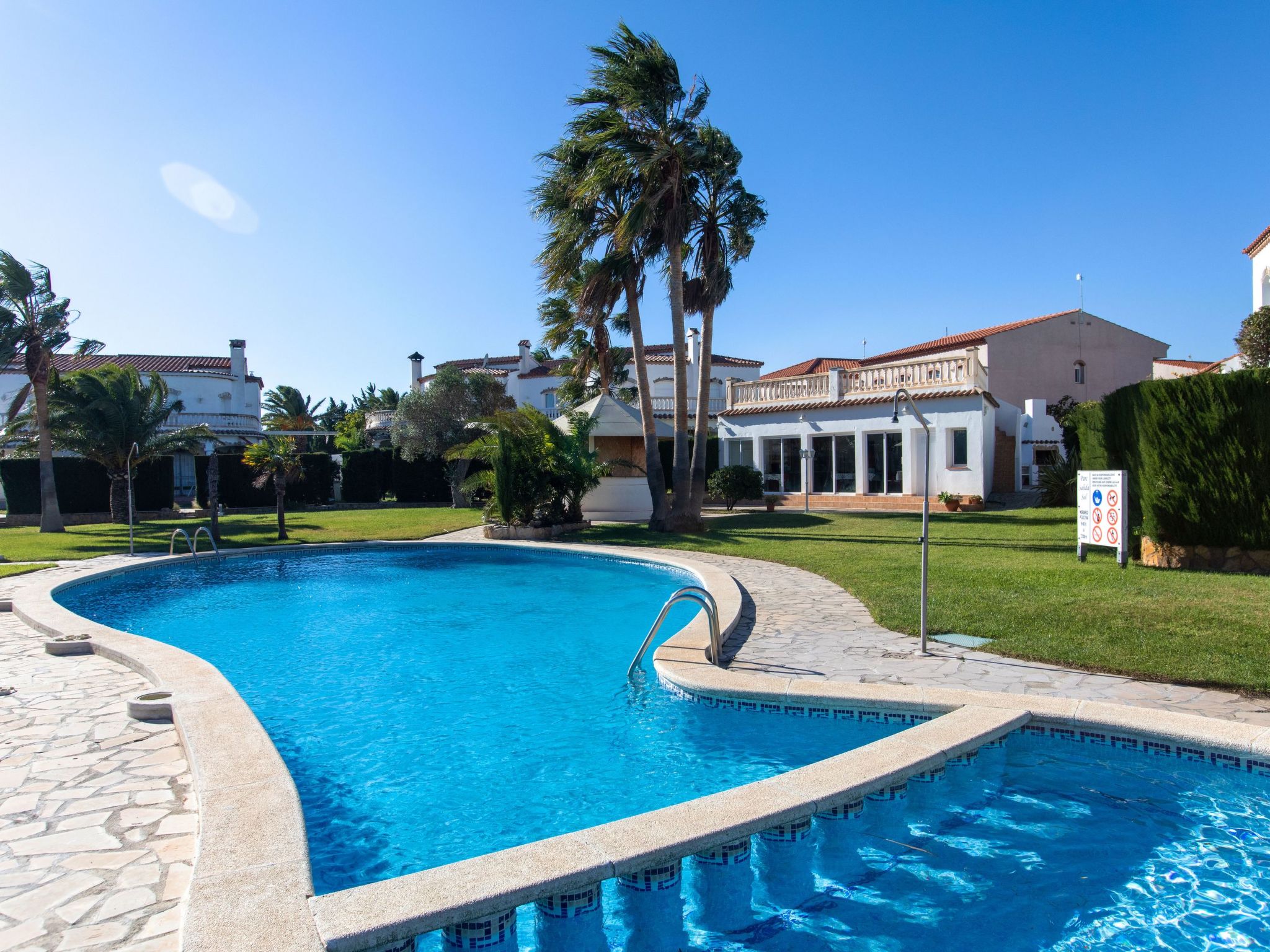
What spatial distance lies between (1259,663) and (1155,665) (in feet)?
2.35

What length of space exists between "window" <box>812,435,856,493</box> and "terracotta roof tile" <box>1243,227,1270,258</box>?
15.4 m

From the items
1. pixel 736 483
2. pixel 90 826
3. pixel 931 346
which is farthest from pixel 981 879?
pixel 931 346

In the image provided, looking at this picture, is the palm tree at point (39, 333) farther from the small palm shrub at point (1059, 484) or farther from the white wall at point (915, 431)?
the small palm shrub at point (1059, 484)

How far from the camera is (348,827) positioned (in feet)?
15.1

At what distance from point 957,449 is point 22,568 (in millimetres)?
24014

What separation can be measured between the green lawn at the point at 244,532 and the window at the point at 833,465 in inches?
479

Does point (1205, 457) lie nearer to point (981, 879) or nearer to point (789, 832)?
point (981, 879)

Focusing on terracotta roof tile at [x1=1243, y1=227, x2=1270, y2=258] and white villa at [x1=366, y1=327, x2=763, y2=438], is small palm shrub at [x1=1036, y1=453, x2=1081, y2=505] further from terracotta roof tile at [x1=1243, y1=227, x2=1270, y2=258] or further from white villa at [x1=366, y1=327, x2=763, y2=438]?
white villa at [x1=366, y1=327, x2=763, y2=438]

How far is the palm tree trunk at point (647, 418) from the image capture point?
1973 centimetres

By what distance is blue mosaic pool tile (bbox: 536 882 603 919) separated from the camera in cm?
308

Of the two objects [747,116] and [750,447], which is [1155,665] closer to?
[747,116]

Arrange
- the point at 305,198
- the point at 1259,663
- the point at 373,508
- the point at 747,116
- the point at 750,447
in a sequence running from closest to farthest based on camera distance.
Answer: the point at 1259,663 < the point at 305,198 < the point at 747,116 < the point at 750,447 < the point at 373,508

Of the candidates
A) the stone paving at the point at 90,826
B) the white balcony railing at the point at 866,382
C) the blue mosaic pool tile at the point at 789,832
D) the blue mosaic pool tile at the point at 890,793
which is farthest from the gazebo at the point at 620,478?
the blue mosaic pool tile at the point at 789,832

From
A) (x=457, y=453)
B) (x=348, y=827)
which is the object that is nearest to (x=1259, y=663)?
(x=348, y=827)
